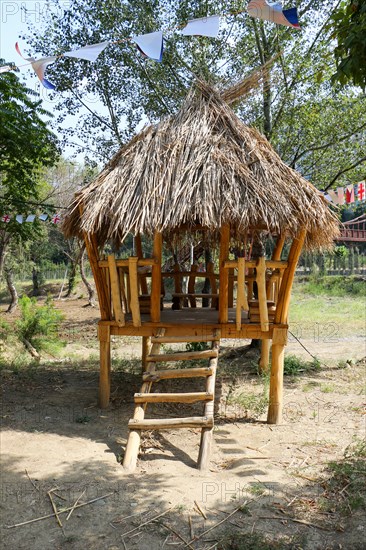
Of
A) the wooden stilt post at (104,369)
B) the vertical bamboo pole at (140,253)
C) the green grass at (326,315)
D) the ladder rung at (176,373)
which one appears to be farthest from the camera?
the green grass at (326,315)

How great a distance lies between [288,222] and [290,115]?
4.48 meters

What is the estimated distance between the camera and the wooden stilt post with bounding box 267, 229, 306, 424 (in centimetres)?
607

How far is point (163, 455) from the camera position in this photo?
5.01 metres

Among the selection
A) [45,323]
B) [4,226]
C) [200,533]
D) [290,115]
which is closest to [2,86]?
[4,226]

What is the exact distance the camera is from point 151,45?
19.9ft

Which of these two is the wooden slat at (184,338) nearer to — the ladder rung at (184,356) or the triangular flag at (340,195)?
the ladder rung at (184,356)

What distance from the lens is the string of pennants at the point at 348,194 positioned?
366 inches

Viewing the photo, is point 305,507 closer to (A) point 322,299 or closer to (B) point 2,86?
(B) point 2,86

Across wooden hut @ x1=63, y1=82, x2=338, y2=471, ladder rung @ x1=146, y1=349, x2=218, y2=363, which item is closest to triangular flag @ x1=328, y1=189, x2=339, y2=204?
wooden hut @ x1=63, y1=82, x2=338, y2=471

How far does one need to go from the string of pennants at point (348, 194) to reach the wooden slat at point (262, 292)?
13.5 ft

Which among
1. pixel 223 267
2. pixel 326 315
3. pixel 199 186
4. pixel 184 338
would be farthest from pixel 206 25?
A: pixel 326 315

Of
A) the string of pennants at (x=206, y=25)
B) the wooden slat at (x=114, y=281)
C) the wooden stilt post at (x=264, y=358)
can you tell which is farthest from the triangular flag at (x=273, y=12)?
the wooden stilt post at (x=264, y=358)

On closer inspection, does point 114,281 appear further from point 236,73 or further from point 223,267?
point 236,73

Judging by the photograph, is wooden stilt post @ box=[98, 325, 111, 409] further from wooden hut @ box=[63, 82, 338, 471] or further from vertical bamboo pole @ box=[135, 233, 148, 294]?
vertical bamboo pole @ box=[135, 233, 148, 294]
